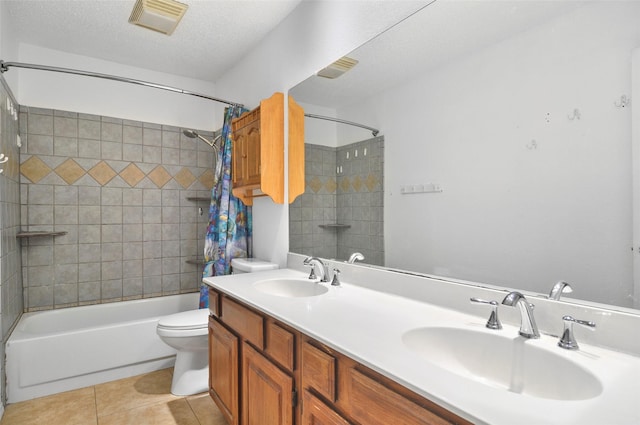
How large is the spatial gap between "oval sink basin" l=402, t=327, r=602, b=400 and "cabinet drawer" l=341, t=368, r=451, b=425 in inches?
7.8

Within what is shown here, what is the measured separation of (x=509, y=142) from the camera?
1132 mm

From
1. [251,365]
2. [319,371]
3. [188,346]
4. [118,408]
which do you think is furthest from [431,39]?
[118,408]

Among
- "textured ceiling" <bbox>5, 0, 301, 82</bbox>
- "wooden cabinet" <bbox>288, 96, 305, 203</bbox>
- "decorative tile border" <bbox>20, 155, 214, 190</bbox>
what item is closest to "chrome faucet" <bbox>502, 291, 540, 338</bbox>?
"wooden cabinet" <bbox>288, 96, 305, 203</bbox>

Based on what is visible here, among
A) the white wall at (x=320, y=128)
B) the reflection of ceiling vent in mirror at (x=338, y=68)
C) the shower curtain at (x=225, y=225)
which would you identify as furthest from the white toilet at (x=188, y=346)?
the reflection of ceiling vent in mirror at (x=338, y=68)

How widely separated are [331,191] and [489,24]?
1.09 m

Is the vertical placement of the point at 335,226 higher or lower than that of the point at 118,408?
higher

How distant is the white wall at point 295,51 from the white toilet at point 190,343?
295 mm

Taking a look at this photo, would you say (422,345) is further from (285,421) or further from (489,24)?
(489,24)

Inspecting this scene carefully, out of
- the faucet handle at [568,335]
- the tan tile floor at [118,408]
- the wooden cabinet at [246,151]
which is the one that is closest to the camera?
the faucet handle at [568,335]

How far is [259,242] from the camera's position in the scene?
2.68m

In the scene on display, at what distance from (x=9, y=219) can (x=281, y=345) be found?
7.14 feet

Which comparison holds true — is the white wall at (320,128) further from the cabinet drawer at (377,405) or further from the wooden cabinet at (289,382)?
the cabinet drawer at (377,405)

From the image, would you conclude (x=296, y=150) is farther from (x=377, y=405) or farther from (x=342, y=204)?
(x=377, y=405)

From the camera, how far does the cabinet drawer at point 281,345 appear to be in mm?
1184
